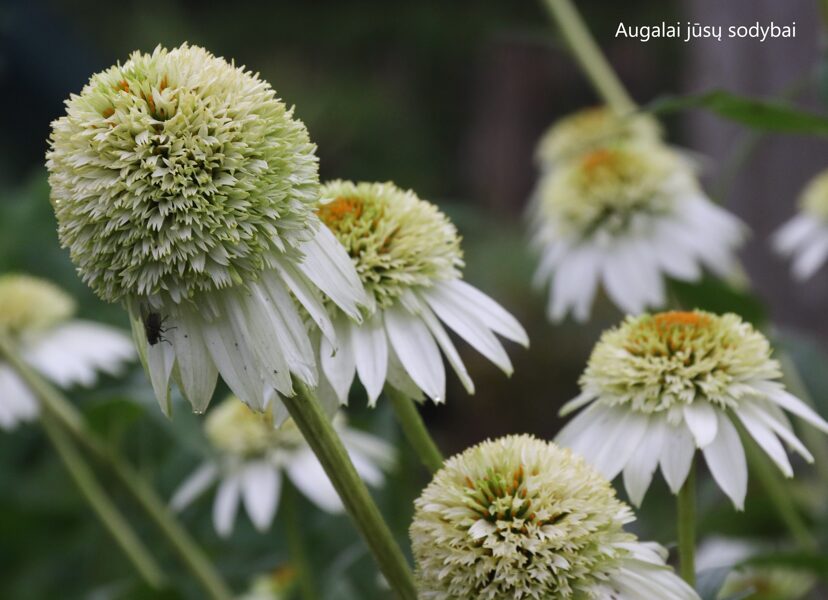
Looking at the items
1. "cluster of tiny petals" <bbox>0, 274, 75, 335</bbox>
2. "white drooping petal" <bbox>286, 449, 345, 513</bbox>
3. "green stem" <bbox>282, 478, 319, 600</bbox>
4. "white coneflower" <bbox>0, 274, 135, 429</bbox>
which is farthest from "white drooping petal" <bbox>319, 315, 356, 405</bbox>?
"cluster of tiny petals" <bbox>0, 274, 75, 335</bbox>

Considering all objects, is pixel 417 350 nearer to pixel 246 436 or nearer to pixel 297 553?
pixel 297 553

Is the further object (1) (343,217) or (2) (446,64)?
(2) (446,64)

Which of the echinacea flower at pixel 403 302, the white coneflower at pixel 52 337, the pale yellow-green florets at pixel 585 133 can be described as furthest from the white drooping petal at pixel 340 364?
the pale yellow-green florets at pixel 585 133

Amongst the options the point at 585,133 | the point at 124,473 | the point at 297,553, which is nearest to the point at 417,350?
the point at 297,553

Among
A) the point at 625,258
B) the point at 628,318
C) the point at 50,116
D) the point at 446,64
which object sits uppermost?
the point at 446,64

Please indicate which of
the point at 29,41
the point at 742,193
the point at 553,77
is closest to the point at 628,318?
the point at 742,193

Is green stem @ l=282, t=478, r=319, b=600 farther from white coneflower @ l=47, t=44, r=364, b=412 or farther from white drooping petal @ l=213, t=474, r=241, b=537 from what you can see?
white coneflower @ l=47, t=44, r=364, b=412

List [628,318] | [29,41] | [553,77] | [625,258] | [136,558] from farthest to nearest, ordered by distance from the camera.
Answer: [553,77]
[29,41]
[625,258]
[136,558]
[628,318]

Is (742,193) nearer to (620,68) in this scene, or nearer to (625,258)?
(625,258)
